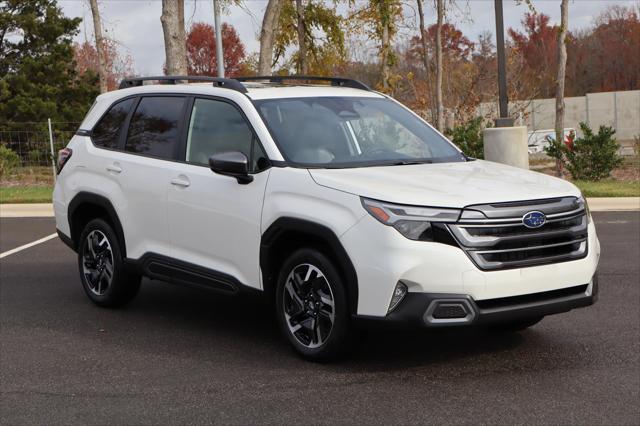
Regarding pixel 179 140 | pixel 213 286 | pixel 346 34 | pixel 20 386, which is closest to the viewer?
pixel 20 386

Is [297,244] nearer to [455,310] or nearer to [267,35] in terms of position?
[455,310]

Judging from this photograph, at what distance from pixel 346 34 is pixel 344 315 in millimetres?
25579

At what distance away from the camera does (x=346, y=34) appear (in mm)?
30609

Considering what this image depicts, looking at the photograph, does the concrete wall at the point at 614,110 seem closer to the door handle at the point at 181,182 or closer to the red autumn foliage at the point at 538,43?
the red autumn foliage at the point at 538,43

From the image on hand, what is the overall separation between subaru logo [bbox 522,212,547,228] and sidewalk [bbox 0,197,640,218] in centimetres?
1021

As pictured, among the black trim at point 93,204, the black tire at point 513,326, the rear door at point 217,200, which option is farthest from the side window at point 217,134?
the black tire at point 513,326

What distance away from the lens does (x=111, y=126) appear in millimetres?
8172

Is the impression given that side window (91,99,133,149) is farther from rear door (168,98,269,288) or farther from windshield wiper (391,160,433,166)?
windshield wiper (391,160,433,166)

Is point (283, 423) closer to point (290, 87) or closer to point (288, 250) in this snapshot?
point (288, 250)

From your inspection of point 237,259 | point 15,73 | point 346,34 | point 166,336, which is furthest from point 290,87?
point 15,73

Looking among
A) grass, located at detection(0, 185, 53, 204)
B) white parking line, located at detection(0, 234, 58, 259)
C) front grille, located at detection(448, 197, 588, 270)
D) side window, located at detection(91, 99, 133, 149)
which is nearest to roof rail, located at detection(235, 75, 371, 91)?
side window, located at detection(91, 99, 133, 149)

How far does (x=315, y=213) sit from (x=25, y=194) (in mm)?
14850

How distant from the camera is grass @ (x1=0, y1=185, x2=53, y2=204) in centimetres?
1847

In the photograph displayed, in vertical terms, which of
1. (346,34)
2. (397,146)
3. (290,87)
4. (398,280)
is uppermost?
(346,34)
